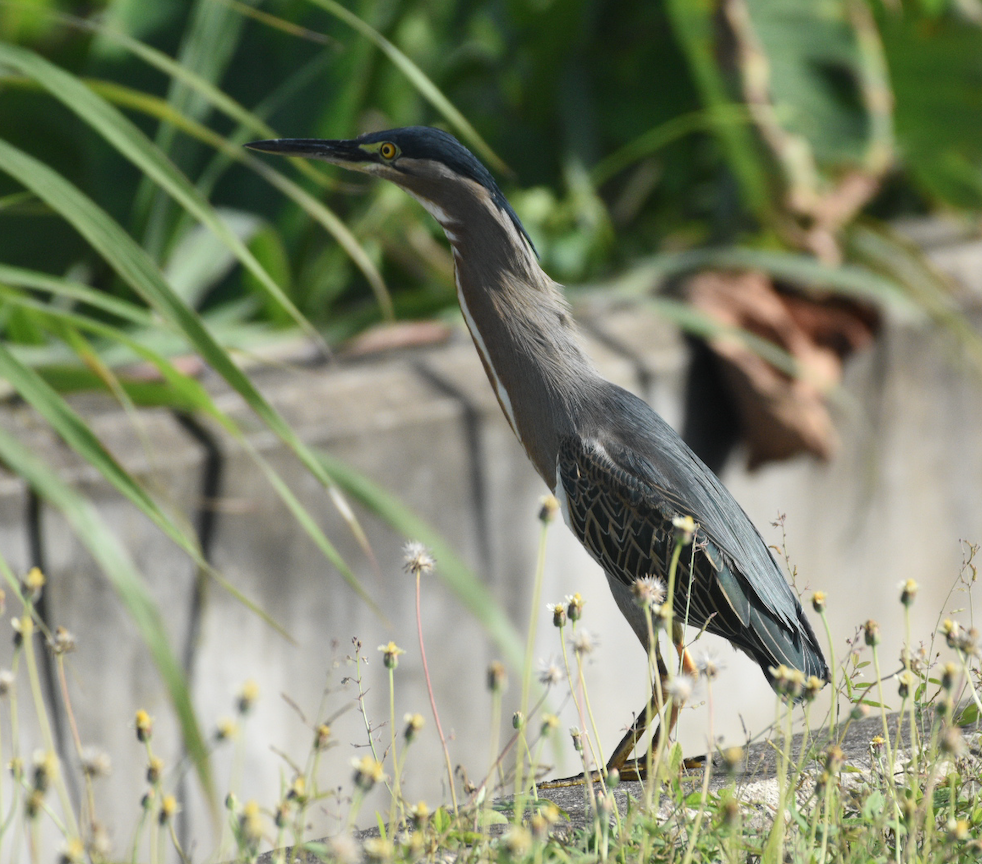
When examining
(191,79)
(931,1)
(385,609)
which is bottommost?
(385,609)

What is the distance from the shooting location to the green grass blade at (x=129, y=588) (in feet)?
4.49

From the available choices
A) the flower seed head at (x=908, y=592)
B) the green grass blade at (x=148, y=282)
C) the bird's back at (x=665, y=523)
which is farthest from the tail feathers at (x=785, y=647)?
the green grass blade at (x=148, y=282)

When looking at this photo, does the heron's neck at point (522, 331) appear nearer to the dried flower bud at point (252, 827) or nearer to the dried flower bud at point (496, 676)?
the dried flower bud at point (496, 676)

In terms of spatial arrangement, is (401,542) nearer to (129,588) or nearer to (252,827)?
(129,588)

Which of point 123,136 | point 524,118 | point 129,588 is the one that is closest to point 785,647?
point 129,588

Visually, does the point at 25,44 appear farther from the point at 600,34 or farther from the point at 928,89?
the point at 928,89

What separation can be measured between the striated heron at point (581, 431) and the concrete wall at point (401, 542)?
0.72 m

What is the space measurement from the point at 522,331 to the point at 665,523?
0.88ft

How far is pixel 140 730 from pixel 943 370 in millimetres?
3146

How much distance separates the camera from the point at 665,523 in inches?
49.3

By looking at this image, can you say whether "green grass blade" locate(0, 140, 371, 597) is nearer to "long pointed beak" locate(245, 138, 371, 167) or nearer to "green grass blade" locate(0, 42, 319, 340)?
"green grass blade" locate(0, 42, 319, 340)

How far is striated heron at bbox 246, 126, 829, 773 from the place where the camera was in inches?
47.5

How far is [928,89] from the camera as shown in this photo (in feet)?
12.6

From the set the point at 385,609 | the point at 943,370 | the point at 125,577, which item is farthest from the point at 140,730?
the point at 943,370
